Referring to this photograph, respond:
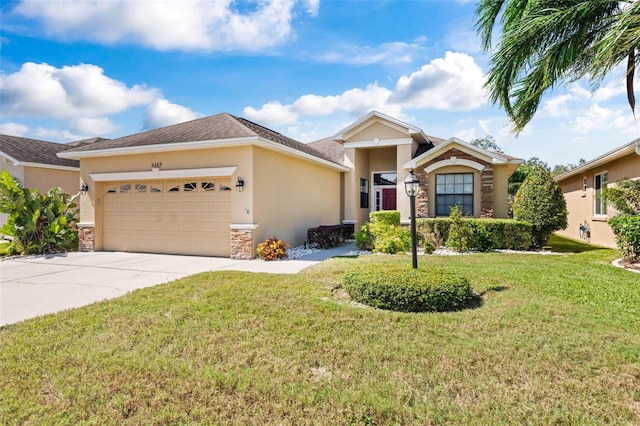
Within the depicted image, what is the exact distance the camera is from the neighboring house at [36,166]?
16531 millimetres

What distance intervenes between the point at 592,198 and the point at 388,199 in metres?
8.53

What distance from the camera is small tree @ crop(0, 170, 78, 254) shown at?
476 inches

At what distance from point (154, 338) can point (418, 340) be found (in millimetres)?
3144

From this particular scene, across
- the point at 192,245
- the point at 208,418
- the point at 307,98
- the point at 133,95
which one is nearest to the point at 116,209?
the point at 192,245

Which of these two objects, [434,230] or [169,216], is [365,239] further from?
[169,216]

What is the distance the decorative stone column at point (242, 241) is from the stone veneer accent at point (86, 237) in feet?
18.4

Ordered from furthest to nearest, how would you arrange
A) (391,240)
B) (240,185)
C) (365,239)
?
(365,239) → (391,240) → (240,185)

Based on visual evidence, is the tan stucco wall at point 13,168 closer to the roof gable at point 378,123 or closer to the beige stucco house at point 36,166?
the beige stucco house at point 36,166

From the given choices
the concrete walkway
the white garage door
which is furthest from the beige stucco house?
the concrete walkway

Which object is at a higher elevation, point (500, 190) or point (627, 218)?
point (500, 190)

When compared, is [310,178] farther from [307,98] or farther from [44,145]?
[44,145]

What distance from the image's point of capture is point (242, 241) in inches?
427

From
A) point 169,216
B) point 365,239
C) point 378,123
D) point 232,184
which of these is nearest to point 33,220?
point 169,216

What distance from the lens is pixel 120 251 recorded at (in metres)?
12.8
